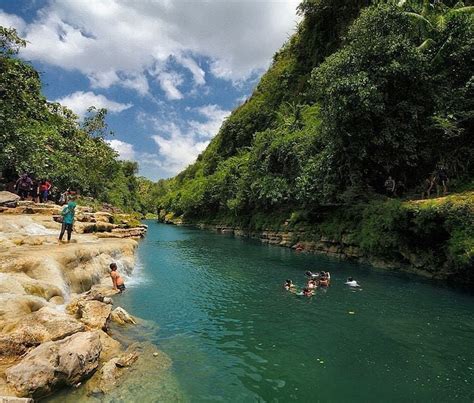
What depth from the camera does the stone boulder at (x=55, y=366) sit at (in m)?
9.99

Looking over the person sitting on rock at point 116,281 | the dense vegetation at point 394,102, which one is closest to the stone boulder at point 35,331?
the person sitting on rock at point 116,281

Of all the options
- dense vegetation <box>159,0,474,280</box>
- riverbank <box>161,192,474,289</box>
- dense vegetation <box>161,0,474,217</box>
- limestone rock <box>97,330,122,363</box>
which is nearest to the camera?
limestone rock <box>97,330,122,363</box>

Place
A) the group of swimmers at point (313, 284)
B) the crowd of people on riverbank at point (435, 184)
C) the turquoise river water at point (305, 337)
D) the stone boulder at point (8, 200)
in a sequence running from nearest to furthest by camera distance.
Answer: the turquoise river water at point (305, 337) → the group of swimmers at point (313, 284) → the stone boulder at point (8, 200) → the crowd of people on riverbank at point (435, 184)

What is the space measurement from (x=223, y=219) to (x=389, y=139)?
54491 millimetres

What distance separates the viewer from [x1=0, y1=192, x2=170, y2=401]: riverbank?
10688mm

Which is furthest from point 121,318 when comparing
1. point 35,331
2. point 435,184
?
point 435,184

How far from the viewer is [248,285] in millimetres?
26125

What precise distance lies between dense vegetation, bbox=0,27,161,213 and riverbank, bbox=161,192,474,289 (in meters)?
31.9

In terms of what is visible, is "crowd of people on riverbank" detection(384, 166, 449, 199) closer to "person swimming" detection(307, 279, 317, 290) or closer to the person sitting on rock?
"person swimming" detection(307, 279, 317, 290)

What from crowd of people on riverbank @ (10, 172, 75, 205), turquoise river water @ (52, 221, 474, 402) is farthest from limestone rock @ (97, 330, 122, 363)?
crowd of people on riverbank @ (10, 172, 75, 205)

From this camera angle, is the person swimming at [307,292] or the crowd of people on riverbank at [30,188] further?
the crowd of people on riverbank at [30,188]

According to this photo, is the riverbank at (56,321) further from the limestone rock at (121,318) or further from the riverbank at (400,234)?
the riverbank at (400,234)

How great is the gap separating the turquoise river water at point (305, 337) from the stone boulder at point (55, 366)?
6.29ft

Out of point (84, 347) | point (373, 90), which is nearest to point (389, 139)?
point (373, 90)
